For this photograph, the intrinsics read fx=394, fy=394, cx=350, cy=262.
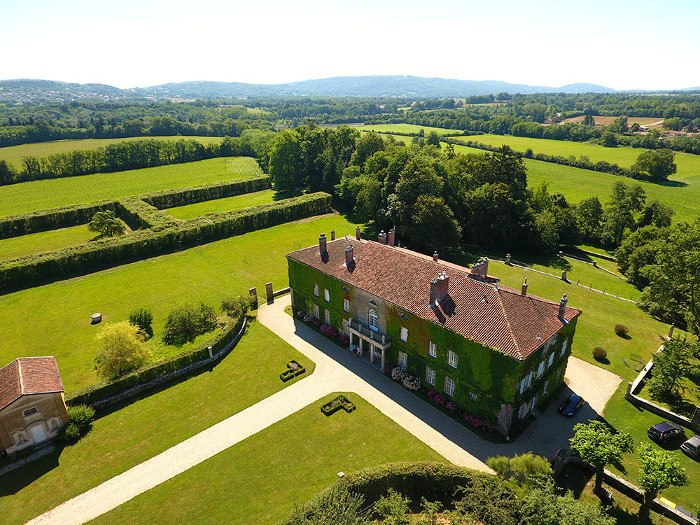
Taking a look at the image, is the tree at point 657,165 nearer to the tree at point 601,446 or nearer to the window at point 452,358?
the window at point 452,358

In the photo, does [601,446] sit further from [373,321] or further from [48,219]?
[48,219]

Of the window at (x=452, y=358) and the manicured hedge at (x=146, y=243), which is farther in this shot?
the manicured hedge at (x=146, y=243)

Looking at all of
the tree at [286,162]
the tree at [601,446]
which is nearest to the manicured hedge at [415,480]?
the tree at [601,446]

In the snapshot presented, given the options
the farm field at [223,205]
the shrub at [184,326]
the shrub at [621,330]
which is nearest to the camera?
the shrub at [621,330]

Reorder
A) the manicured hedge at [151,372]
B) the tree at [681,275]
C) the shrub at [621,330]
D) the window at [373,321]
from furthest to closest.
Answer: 1. the shrub at [621,330]
2. the window at [373,321]
3. the tree at [681,275]
4. the manicured hedge at [151,372]

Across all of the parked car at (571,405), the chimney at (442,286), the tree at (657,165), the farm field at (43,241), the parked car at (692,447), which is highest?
the chimney at (442,286)

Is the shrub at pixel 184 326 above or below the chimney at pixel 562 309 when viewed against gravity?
below
